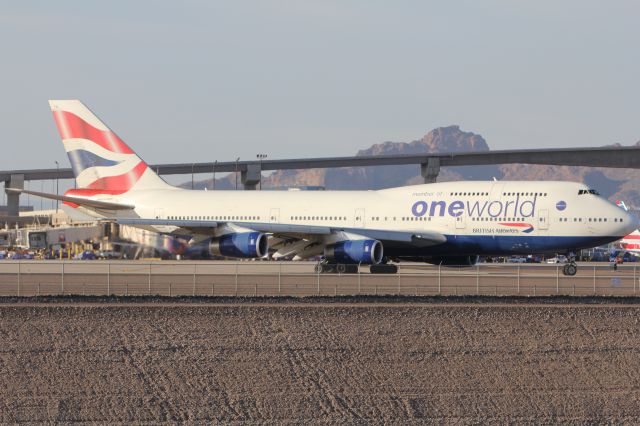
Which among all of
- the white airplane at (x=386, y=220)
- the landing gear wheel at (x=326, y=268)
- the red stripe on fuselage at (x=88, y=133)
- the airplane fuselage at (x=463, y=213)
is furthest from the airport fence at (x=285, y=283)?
the red stripe on fuselage at (x=88, y=133)

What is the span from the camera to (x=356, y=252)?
47406 millimetres

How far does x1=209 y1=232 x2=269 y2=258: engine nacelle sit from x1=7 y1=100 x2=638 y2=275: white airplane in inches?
1.8

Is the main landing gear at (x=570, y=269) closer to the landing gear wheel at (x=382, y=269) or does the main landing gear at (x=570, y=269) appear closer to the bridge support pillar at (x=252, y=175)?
the landing gear wheel at (x=382, y=269)

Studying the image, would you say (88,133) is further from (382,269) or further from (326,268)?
A: (382,269)

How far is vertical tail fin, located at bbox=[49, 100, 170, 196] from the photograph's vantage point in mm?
57438

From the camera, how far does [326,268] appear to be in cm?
4850

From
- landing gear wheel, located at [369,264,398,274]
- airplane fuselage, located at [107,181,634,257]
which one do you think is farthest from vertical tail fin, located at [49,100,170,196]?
landing gear wheel, located at [369,264,398,274]

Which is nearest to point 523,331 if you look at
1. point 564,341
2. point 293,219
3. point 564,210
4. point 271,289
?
point 564,341

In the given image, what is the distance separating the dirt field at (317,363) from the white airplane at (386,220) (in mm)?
15496

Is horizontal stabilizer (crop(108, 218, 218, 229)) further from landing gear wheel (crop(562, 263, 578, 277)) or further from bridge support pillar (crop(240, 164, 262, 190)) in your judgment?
bridge support pillar (crop(240, 164, 262, 190))

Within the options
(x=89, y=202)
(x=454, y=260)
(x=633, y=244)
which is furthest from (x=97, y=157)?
(x=633, y=244)

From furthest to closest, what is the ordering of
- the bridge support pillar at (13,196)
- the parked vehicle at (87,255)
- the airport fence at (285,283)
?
the bridge support pillar at (13,196)
the parked vehicle at (87,255)
the airport fence at (285,283)

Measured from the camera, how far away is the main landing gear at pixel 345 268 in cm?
4803

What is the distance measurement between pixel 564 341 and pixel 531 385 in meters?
3.15
